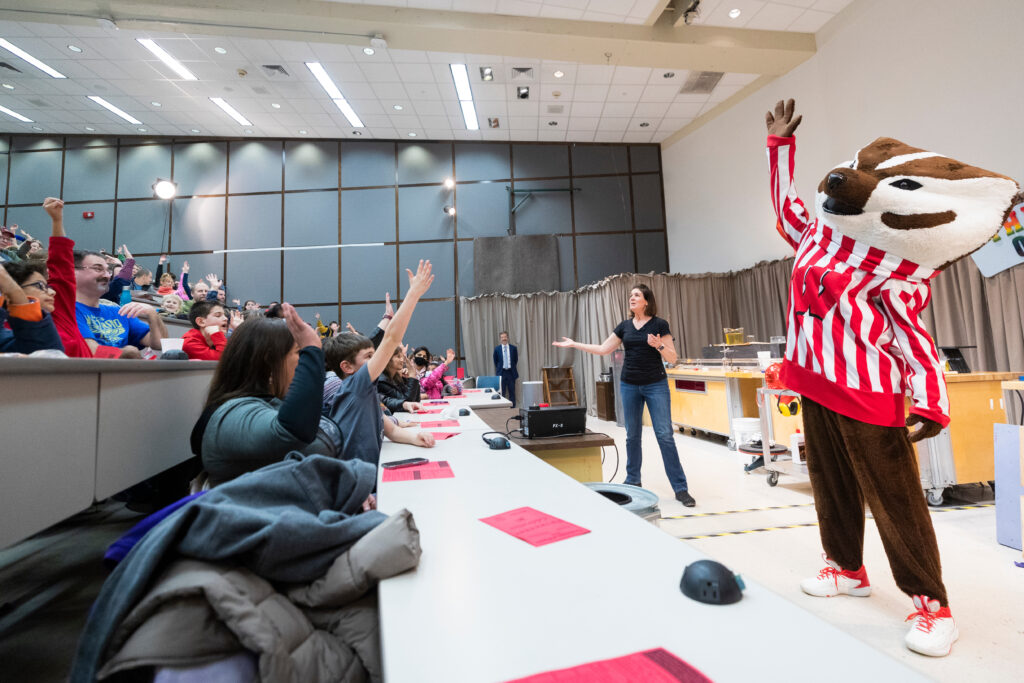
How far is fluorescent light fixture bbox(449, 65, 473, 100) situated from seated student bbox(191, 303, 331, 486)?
664 cm

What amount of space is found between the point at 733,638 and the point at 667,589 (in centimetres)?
11

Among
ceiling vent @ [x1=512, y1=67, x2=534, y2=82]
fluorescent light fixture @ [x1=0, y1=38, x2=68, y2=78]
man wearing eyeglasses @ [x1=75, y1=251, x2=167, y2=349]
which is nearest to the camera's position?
man wearing eyeglasses @ [x1=75, y1=251, x2=167, y2=349]

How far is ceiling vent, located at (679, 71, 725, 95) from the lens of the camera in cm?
698

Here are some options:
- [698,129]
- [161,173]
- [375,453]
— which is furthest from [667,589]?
[161,173]

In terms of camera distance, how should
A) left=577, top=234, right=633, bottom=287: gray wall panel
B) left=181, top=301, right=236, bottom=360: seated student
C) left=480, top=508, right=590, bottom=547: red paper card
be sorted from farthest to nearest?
left=577, top=234, right=633, bottom=287: gray wall panel
left=181, top=301, right=236, bottom=360: seated student
left=480, top=508, right=590, bottom=547: red paper card

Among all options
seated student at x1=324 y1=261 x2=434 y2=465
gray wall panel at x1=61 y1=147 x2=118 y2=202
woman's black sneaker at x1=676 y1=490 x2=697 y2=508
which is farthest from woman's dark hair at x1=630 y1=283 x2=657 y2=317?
gray wall panel at x1=61 y1=147 x2=118 y2=202

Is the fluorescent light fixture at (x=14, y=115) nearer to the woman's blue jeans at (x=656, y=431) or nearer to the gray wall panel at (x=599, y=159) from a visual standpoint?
the gray wall panel at (x=599, y=159)

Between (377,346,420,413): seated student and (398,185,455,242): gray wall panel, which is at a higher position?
(398,185,455,242): gray wall panel

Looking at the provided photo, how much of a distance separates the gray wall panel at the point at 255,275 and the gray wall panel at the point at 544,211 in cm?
447

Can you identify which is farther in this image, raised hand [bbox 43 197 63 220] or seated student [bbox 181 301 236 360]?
seated student [bbox 181 301 236 360]

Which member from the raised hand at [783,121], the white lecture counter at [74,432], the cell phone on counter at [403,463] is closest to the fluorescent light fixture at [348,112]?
the white lecture counter at [74,432]

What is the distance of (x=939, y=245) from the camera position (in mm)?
1486

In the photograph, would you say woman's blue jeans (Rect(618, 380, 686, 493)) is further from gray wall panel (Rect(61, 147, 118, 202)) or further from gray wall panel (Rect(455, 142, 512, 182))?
gray wall panel (Rect(61, 147, 118, 202))

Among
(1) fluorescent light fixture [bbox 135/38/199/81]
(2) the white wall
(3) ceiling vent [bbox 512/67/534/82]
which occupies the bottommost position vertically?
(2) the white wall
